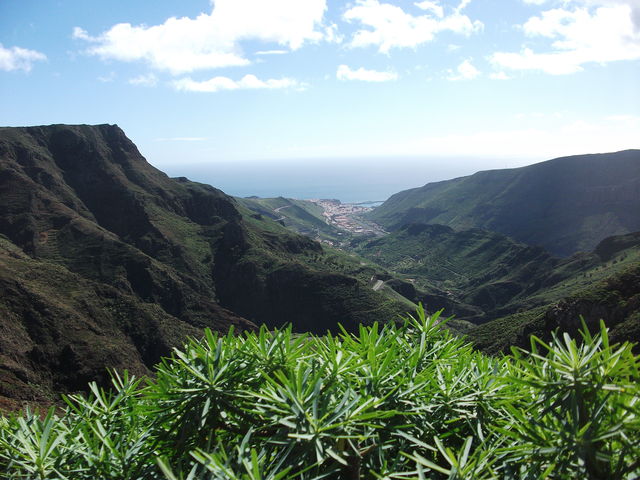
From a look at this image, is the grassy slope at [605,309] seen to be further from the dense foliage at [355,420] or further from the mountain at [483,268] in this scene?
the dense foliage at [355,420]

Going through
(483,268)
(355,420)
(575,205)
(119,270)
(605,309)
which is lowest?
(483,268)

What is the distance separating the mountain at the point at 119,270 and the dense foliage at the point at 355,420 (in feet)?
106

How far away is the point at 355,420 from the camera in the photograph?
2.31 m

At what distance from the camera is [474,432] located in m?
2.67

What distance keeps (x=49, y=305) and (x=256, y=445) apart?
46.3 metres

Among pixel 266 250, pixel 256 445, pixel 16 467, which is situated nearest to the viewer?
pixel 256 445

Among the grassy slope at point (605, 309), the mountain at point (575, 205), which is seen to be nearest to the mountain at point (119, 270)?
the grassy slope at point (605, 309)

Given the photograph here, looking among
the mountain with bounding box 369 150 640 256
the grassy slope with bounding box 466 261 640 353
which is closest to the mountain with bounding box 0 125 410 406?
the grassy slope with bounding box 466 261 640 353

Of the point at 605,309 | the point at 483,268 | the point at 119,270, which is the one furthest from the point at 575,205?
the point at 119,270

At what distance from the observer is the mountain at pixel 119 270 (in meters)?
37.6

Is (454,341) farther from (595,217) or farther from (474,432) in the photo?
(595,217)

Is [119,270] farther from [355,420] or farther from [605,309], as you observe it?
[355,420]

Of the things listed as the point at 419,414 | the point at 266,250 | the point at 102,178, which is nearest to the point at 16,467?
the point at 419,414

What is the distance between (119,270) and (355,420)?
6902 cm
